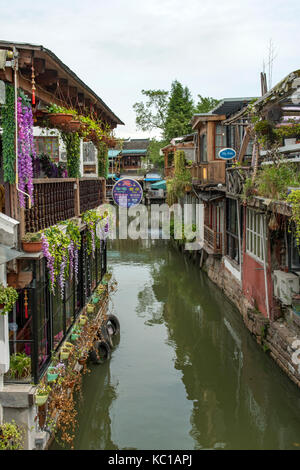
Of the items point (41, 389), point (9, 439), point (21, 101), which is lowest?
point (9, 439)

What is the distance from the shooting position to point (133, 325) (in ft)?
55.1

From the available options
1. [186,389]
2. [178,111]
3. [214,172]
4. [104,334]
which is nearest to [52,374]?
[186,389]

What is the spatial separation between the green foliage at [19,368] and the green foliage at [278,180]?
257 inches

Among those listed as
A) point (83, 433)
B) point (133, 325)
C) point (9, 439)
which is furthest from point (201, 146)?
point (9, 439)

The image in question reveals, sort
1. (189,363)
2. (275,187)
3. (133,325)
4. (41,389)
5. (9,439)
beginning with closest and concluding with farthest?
(9,439) → (41,389) → (275,187) → (189,363) → (133,325)

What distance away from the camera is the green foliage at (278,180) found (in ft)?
36.2

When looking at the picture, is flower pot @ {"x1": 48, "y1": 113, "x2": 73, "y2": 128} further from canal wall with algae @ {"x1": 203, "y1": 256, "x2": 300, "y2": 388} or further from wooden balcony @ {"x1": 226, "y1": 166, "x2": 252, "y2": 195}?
canal wall with algae @ {"x1": 203, "y1": 256, "x2": 300, "y2": 388}

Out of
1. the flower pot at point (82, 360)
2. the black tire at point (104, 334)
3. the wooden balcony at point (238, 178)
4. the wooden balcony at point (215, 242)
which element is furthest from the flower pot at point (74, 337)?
the wooden balcony at point (215, 242)

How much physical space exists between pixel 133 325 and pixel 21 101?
36.2 feet

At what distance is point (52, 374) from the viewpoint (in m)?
8.19

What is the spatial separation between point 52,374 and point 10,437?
136cm

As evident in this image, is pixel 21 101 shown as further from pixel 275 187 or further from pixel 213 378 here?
pixel 213 378

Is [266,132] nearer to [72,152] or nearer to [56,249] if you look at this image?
[72,152]

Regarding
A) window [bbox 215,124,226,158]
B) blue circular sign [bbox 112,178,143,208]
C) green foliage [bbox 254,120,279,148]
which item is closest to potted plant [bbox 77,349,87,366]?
green foliage [bbox 254,120,279,148]
